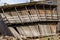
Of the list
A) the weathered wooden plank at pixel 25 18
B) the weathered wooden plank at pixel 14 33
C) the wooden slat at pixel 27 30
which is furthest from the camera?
the weathered wooden plank at pixel 25 18

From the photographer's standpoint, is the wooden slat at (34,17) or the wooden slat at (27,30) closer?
the wooden slat at (27,30)

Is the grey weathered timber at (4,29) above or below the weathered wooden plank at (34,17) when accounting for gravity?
below

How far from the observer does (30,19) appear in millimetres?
4746

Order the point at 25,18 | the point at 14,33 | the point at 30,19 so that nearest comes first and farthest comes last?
the point at 14,33 < the point at 30,19 < the point at 25,18

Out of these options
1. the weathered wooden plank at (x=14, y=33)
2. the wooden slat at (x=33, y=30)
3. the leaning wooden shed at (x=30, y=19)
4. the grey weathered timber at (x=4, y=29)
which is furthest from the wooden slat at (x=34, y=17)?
the grey weathered timber at (x=4, y=29)

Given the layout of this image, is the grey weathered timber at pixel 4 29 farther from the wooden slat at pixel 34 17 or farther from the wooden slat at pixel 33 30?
the wooden slat at pixel 34 17

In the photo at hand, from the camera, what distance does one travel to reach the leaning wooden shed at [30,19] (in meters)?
4.61

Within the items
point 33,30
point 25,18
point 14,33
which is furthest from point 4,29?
point 33,30

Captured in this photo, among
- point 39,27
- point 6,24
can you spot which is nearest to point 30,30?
point 39,27

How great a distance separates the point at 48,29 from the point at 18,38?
81cm

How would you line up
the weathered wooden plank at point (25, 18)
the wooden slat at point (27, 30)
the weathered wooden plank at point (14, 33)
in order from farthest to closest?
the weathered wooden plank at point (25, 18) → the wooden slat at point (27, 30) → the weathered wooden plank at point (14, 33)

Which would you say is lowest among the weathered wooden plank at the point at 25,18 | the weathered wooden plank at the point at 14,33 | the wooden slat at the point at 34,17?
the weathered wooden plank at the point at 14,33

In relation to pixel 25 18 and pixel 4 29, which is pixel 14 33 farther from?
pixel 25 18

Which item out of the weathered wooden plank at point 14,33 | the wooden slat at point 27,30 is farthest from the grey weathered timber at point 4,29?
the wooden slat at point 27,30
